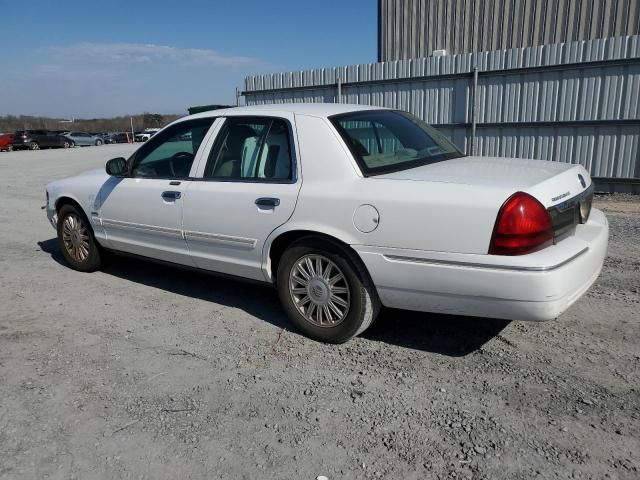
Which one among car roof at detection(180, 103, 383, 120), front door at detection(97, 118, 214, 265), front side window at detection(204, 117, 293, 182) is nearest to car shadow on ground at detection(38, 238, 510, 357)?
front door at detection(97, 118, 214, 265)

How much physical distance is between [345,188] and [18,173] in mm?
17913

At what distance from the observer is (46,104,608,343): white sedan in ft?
9.80

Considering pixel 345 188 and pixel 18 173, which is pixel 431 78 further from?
pixel 18 173

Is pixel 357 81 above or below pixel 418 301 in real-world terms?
above

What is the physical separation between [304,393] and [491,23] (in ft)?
43.0

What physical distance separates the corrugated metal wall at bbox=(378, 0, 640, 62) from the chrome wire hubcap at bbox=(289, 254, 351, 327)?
11378 mm

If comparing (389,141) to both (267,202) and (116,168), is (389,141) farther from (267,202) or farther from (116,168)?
(116,168)

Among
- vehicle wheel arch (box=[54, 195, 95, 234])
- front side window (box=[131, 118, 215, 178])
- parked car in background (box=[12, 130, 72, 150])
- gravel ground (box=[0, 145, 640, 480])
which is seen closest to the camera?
gravel ground (box=[0, 145, 640, 480])

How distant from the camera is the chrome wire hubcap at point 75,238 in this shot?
18.3 ft

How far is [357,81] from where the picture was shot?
11.5 metres

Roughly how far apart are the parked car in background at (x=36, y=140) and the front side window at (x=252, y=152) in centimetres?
3855

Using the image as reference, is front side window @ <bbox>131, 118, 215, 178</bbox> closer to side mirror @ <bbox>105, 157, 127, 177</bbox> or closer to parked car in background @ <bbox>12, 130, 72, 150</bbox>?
side mirror @ <bbox>105, 157, 127, 177</bbox>

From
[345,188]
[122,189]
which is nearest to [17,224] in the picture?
[122,189]

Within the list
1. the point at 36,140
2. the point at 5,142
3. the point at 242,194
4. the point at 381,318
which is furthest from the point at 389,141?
the point at 36,140
